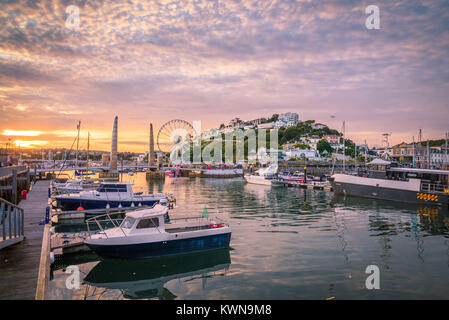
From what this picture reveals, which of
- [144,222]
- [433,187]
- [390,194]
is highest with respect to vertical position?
[433,187]

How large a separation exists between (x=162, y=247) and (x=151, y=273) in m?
1.75

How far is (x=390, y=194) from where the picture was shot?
37031 mm

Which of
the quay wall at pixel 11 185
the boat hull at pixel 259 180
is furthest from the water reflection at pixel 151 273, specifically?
the boat hull at pixel 259 180

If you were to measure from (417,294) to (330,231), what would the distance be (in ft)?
33.5

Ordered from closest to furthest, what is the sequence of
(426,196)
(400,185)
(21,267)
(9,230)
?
(21,267) < (9,230) < (426,196) < (400,185)

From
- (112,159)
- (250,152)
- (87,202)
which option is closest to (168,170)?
(112,159)

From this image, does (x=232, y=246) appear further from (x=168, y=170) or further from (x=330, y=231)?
(x=168, y=170)

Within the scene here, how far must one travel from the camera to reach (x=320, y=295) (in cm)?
1067

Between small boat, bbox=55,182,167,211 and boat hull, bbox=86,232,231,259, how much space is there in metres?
14.2

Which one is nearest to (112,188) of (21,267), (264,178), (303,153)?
(21,267)

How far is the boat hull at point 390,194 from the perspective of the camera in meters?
33.6

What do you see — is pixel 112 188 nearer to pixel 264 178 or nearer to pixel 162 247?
pixel 162 247

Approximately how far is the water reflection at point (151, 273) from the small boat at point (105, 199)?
14165 millimetres
